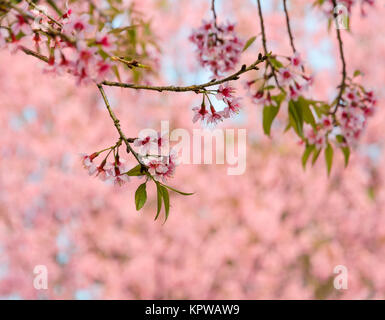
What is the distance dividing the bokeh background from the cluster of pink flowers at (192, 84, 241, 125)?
5.09 metres

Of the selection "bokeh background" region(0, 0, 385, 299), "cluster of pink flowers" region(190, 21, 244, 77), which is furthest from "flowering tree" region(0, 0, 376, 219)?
"bokeh background" region(0, 0, 385, 299)

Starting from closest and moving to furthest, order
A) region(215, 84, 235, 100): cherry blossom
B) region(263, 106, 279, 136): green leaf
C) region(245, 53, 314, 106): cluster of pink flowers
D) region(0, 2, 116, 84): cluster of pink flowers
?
region(0, 2, 116, 84): cluster of pink flowers < region(215, 84, 235, 100): cherry blossom < region(245, 53, 314, 106): cluster of pink flowers < region(263, 106, 279, 136): green leaf

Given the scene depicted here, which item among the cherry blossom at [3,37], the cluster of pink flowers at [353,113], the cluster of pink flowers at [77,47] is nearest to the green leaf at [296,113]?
the cluster of pink flowers at [353,113]

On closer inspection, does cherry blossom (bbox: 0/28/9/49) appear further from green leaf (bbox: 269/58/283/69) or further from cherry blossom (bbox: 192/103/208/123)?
green leaf (bbox: 269/58/283/69)

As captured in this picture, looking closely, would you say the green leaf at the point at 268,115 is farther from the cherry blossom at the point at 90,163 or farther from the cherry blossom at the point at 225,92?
the cherry blossom at the point at 90,163

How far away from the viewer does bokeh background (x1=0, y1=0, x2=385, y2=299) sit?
5805 millimetres

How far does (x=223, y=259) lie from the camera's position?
621cm

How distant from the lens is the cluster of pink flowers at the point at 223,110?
2.94 ft

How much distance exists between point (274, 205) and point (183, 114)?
2.02 metres

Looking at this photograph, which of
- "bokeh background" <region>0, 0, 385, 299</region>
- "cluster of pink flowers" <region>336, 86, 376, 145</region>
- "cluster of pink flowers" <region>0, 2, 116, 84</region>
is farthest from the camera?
"bokeh background" <region>0, 0, 385, 299</region>

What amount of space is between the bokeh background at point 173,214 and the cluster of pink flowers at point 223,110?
16.7 feet

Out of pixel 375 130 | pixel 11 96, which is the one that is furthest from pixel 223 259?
pixel 11 96

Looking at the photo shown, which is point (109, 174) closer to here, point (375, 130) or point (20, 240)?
point (20, 240)

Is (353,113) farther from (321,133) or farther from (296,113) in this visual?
(296,113)
